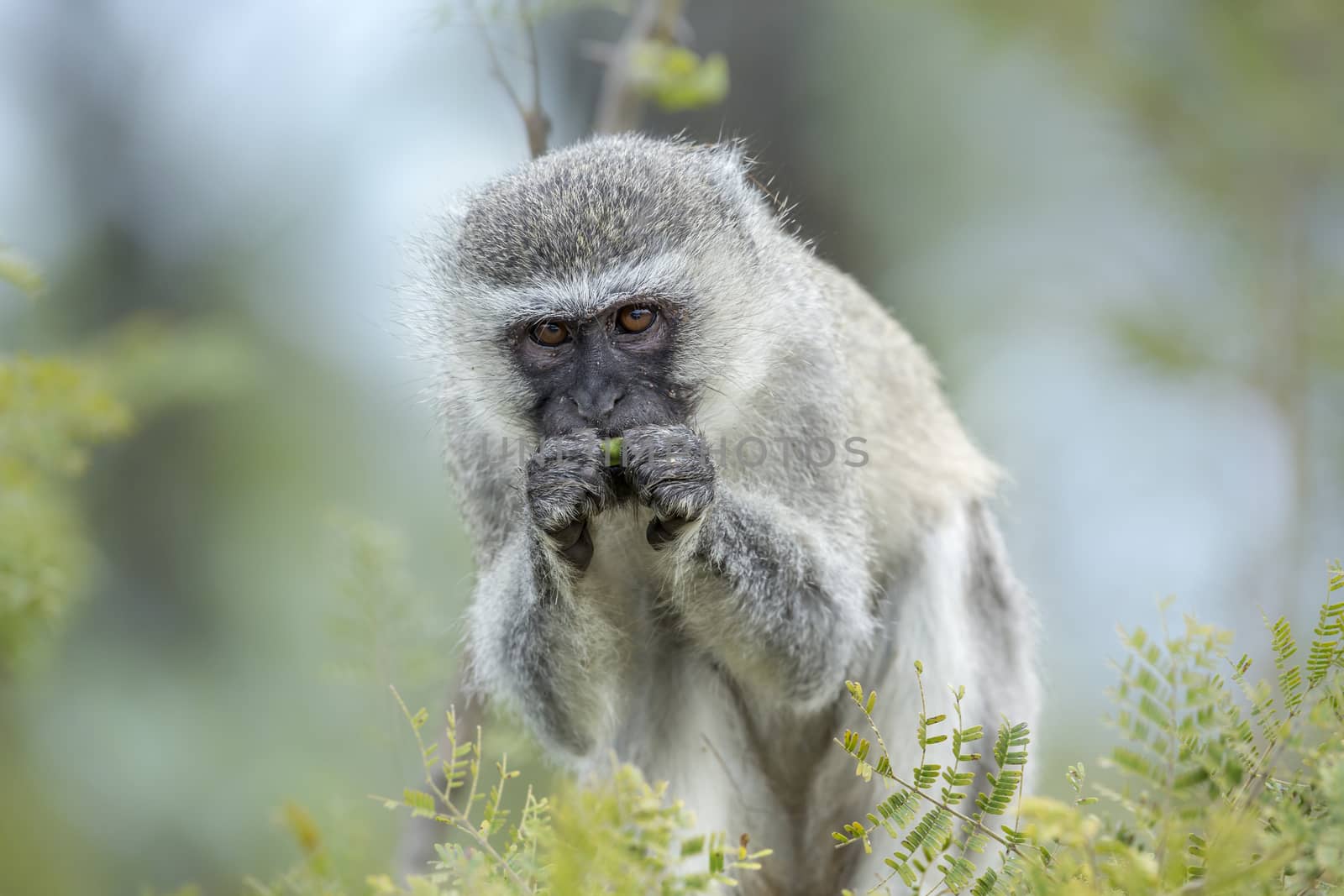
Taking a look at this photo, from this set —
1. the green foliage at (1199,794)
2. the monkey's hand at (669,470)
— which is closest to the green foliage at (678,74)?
the monkey's hand at (669,470)

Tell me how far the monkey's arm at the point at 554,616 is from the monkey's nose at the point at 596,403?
3.7 inches

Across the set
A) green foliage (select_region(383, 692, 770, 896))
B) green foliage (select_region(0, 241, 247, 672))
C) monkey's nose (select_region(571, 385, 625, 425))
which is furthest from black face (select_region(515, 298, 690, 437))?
green foliage (select_region(383, 692, 770, 896))

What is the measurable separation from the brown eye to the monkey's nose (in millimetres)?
282

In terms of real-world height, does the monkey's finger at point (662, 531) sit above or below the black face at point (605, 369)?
below

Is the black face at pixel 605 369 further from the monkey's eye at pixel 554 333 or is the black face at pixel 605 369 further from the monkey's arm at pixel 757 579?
the monkey's arm at pixel 757 579

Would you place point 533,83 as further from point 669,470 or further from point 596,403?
point 669,470

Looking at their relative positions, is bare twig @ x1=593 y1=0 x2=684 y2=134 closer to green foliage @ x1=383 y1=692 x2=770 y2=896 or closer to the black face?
the black face

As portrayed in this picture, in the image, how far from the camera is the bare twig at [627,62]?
4.57 meters

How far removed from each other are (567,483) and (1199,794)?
6.32 feet

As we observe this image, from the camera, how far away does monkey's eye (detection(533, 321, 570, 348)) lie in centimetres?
356

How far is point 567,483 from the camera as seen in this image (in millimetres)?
3154

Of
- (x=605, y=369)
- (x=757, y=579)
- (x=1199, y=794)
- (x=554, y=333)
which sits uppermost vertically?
(x=554, y=333)

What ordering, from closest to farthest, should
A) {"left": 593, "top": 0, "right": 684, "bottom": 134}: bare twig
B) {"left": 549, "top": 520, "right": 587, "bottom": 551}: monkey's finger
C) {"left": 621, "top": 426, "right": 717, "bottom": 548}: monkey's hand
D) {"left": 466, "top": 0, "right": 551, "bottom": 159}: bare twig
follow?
{"left": 621, "top": 426, "right": 717, "bottom": 548}: monkey's hand < {"left": 549, "top": 520, "right": 587, "bottom": 551}: monkey's finger < {"left": 466, "top": 0, "right": 551, "bottom": 159}: bare twig < {"left": 593, "top": 0, "right": 684, "bottom": 134}: bare twig

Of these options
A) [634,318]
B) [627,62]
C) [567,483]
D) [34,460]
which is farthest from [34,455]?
[627,62]
